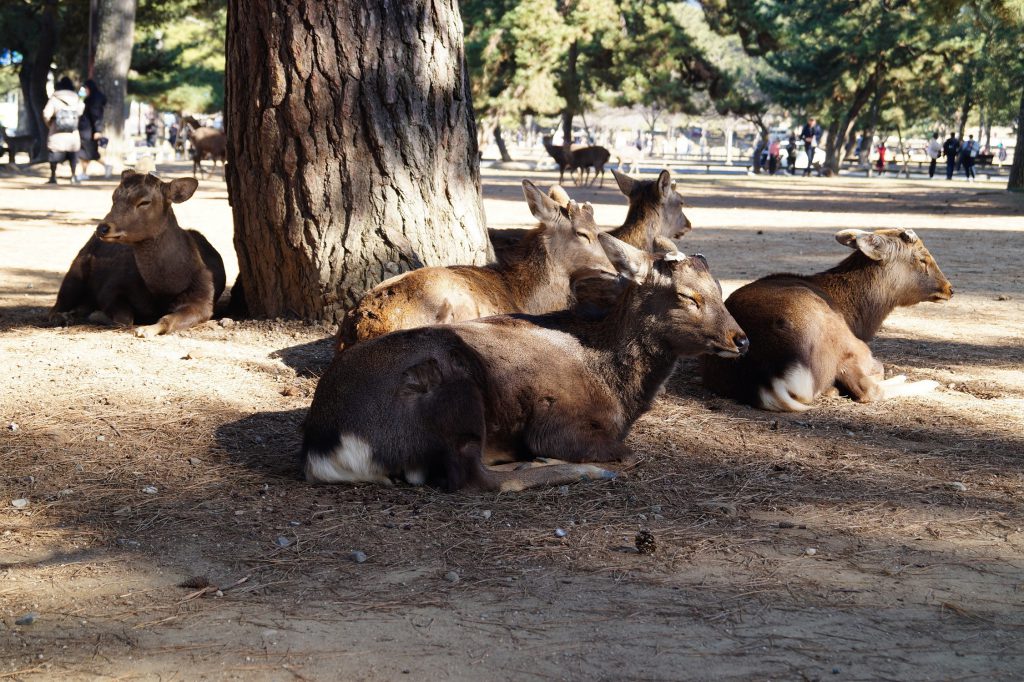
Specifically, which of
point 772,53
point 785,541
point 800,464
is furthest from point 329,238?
point 772,53

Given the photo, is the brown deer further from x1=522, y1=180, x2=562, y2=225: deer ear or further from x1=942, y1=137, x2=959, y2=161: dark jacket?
x1=942, y1=137, x2=959, y2=161: dark jacket

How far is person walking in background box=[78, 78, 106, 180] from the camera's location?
26.8 metres

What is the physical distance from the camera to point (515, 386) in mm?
5594

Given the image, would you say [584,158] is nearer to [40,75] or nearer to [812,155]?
[812,155]

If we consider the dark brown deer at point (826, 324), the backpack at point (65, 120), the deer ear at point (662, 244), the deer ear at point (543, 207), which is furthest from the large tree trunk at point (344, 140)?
the backpack at point (65, 120)

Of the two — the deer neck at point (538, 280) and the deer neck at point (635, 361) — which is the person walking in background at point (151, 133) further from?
the deer neck at point (635, 361)

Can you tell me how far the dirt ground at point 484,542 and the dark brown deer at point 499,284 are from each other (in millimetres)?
710

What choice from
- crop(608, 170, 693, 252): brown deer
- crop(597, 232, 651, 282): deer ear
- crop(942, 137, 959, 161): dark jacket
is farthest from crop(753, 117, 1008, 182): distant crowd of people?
crop(597, 232, 651, 282): deer ear

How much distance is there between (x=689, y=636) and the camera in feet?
12.4

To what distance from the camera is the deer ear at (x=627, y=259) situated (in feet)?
19.5

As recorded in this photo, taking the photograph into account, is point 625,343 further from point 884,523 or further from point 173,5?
point 173,5

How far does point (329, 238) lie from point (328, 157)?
583 millimetres

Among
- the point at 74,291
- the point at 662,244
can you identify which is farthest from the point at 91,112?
the point at 662,244

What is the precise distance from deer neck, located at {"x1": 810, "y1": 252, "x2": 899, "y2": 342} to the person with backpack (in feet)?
78.2
